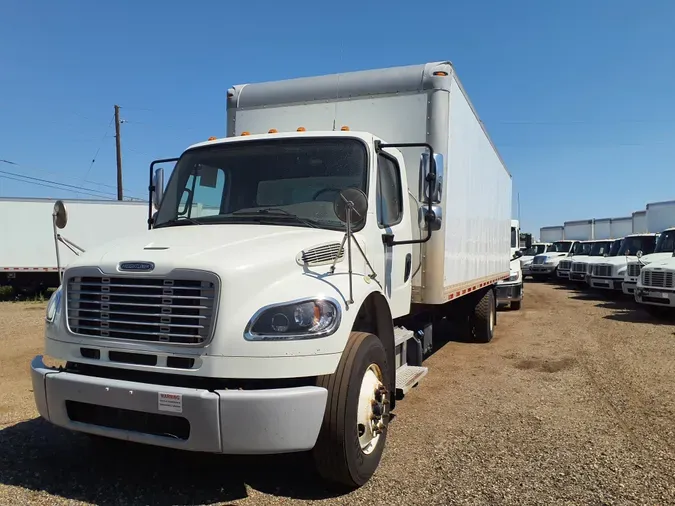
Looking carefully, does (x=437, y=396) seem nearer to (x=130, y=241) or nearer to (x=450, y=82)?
(x=450, y=82)

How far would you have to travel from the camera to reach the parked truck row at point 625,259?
528 inches

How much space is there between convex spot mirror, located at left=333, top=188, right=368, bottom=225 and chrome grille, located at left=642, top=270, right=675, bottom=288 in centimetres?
1200

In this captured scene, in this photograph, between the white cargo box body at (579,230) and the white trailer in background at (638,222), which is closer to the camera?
the white trailer in background at (638,222)

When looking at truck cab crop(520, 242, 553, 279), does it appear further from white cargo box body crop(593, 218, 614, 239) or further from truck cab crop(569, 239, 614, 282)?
truck cab crop(569, 239, 614, 282)

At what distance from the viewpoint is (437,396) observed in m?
6.34

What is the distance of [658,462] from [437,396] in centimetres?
243

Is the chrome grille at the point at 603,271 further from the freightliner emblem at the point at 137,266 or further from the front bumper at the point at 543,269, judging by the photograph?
the freightliner emblem at the point at 137,266

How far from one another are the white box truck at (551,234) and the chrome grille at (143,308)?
126 ft

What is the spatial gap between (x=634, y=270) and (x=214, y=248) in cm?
1516

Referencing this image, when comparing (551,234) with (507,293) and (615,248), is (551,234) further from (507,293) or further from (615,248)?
(507,293)

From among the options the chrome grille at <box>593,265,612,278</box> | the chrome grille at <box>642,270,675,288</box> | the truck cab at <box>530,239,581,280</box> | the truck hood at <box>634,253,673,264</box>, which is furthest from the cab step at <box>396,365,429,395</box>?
the truck cab at <box>530,239,581,280</box>

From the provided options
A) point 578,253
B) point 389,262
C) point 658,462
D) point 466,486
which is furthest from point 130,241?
point 578,253

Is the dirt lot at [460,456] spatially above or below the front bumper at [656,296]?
below

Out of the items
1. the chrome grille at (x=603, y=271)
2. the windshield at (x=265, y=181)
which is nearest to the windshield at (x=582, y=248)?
the chrome grille at (x=603, y=271)
